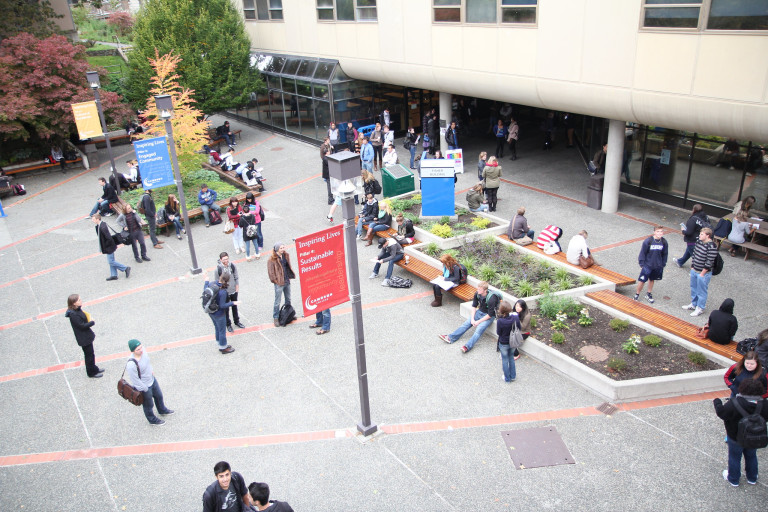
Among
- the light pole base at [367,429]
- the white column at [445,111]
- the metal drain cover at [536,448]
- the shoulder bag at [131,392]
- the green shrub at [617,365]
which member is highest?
the white column at [445,111]

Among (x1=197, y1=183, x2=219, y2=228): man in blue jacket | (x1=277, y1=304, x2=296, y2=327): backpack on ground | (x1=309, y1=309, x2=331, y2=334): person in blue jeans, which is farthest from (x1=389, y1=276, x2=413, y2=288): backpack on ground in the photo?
(x1=197, y1=183, x2=219, y2=228): man in blue jacket

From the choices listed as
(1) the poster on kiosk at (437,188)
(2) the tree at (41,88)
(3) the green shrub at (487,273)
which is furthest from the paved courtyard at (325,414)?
(2) the tree at (41,88)

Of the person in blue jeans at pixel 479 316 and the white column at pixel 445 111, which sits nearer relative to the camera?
the person in blue jeans at pixel 479 316

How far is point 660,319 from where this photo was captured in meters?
11.1

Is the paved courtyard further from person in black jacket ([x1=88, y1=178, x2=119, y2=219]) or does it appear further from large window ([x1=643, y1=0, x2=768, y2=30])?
large window ([x1=643, y1=0, x2=768, y2=30])

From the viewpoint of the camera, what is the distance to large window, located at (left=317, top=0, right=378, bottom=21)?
881 inches

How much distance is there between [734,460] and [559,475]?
87.2 inches

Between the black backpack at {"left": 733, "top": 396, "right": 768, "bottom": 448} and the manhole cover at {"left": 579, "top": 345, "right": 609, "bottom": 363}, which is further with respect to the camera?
the manhole cover at {"left": 579, "top": 345, "right": 609, "bottom": 363}

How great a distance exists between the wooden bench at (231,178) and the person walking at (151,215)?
4118 mm

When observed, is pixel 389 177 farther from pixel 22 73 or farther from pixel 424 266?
pixel 22 73

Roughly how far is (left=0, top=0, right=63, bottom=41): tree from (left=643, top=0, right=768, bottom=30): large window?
25260mm

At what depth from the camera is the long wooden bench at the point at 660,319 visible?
33.2 feet

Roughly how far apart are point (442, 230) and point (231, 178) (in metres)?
10.0

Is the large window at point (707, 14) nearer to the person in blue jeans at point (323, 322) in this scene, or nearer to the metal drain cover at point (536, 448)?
the metal drain cover at point (536, 448)
